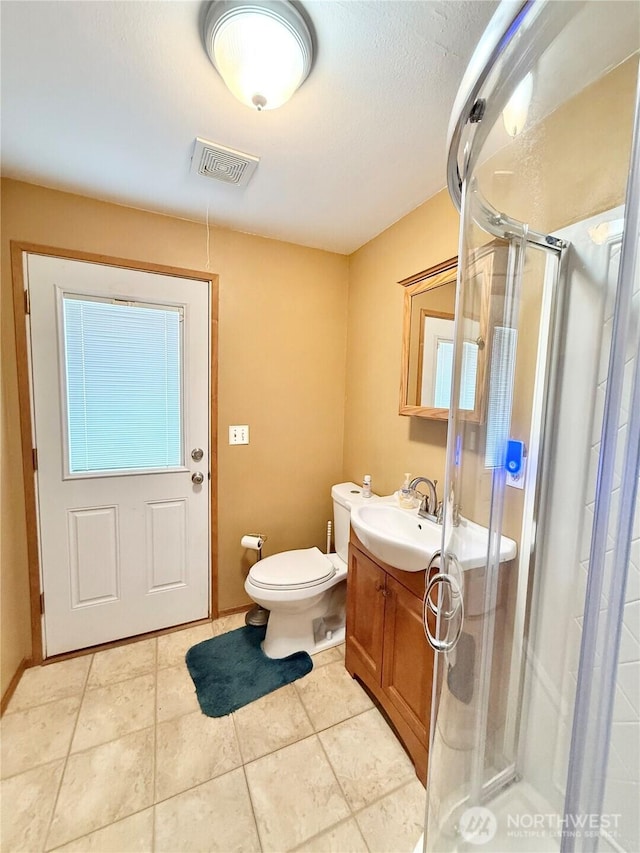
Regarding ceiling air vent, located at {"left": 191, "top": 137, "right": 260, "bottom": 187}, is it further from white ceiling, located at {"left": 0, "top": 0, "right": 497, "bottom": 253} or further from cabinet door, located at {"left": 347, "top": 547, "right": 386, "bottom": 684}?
cabinet door, located at {"left": 347, "top": 547, "right": 386, "bottom": 684}

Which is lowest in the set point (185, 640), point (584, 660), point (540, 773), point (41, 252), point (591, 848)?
point (185, 640)

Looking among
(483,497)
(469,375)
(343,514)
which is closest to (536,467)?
(483,497)

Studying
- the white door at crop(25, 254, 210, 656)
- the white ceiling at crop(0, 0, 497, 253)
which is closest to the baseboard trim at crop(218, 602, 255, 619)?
the white door at crop(25, 254, 210, 656)

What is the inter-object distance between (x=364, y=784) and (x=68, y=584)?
1593 millimetres

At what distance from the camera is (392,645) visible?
1331 millimetres

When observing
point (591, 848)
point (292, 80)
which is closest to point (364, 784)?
point (591, 848)

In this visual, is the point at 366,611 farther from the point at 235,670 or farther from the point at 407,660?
the point at 235,670

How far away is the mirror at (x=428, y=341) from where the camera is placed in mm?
1402

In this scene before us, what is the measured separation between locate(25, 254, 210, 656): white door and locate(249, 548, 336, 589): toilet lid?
46 centimetres

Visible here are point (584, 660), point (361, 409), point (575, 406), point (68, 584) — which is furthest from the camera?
point (361, 409)

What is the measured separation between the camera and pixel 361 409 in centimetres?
210

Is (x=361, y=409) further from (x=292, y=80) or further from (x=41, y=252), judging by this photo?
(x=41, y=252)

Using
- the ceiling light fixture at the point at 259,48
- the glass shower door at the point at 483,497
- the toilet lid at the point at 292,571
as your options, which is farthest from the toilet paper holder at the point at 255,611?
the ceiling light fixture at the point at 259,48

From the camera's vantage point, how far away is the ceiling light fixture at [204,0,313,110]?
2.61 feet
